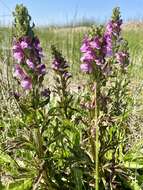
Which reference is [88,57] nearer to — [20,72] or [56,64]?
[20,72]

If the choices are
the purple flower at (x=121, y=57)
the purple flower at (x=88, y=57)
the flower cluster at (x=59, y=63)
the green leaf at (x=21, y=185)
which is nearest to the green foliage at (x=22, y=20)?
the purple flower at (x=88, y=57)

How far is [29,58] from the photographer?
2.74 metres

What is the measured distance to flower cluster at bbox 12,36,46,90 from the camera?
8.93ft

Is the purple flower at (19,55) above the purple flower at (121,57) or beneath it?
above

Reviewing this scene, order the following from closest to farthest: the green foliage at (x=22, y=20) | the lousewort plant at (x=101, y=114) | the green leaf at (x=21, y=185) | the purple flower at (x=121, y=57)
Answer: the green foliage at (x=22, y=20), the lousewort plant at (x=101, y=114), the green leaf at (x=21, y=185), the purple flower at (x=121, y=57)

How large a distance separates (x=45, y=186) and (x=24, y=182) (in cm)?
18

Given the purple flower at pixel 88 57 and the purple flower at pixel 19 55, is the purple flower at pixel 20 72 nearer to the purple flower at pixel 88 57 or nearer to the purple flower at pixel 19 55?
the purple flower at pixel 19 55

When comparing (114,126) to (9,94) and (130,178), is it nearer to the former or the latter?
(130,178)

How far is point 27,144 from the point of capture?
2945mm

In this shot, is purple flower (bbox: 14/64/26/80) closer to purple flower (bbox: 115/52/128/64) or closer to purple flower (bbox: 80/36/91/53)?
purple flower (bbox: 80/36/91/53)

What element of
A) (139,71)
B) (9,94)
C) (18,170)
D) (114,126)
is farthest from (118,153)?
(139,71)

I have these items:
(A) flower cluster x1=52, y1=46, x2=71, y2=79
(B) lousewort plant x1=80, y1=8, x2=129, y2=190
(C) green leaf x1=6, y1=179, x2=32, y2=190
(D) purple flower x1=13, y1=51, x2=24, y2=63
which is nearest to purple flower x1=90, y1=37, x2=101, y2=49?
(B) lousewort plant x1=80, y1=8, x2=129, y2=190

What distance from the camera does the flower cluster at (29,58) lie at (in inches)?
107

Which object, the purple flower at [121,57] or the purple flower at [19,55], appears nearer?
the purple flower at [19,55]
